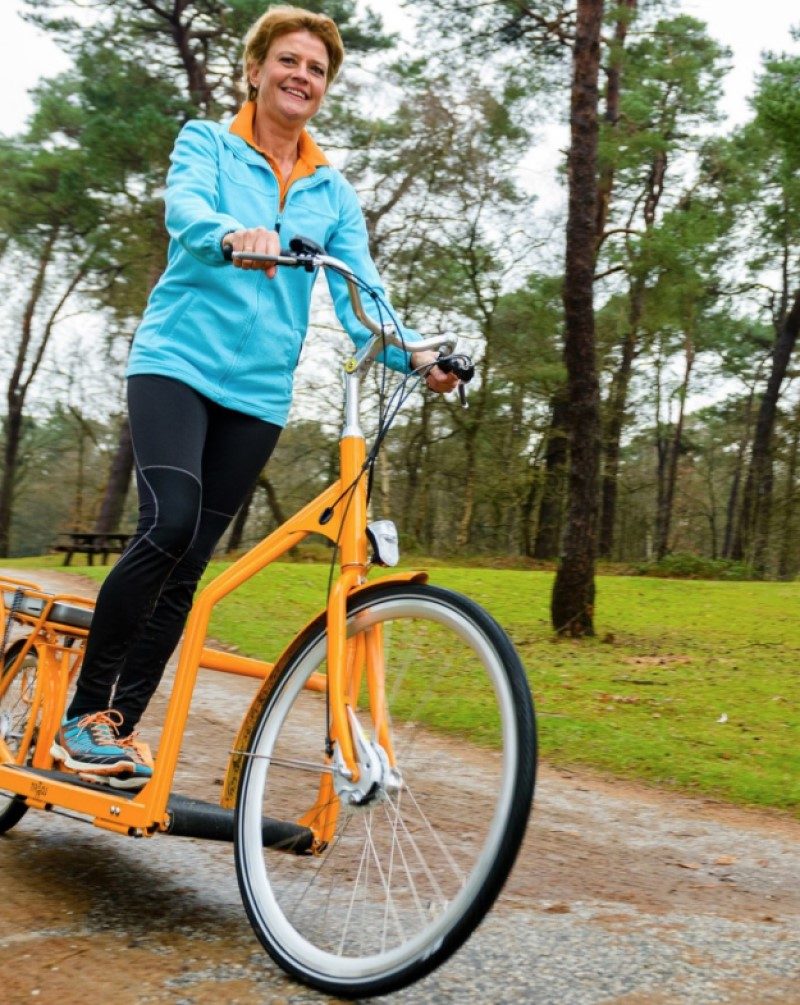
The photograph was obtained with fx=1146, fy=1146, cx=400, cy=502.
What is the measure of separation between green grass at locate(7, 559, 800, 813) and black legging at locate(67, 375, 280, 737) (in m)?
0.85

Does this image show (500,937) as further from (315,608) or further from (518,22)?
(518,22)

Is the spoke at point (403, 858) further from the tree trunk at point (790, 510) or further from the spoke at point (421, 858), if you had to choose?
the tree trunk at point (790, 510)

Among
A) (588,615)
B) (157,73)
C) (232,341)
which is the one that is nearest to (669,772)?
(232,341)

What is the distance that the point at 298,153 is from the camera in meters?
3.27

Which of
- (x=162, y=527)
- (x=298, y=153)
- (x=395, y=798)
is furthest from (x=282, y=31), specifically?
(x=395, y=798)

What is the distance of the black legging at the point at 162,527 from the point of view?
9.59 feet

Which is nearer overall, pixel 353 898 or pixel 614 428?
pixel 353 898

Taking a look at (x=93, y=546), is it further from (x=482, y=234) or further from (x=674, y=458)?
(x=674, y=458)

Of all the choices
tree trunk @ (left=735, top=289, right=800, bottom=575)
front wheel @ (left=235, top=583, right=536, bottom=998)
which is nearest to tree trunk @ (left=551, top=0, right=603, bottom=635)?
front wheel @ (left=235, top=583, right=536, bottom=998)

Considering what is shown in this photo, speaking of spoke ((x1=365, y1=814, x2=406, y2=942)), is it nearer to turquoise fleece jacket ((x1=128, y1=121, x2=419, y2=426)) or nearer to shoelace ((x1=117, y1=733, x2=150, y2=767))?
shoelace ((x1=117, y1=733, x2=150, y2=767))

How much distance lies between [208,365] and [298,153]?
0.71m

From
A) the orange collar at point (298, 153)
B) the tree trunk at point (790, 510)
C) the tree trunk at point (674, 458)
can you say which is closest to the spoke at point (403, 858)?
the orange collar at point (298, 153)

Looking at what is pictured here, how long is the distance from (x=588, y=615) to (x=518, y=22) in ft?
23.4

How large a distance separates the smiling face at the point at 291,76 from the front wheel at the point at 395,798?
1390 mm
